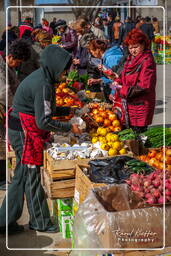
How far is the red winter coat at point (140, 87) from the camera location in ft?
16.8

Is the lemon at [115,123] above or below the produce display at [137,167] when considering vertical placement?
above

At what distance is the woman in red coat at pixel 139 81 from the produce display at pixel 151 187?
2.12m

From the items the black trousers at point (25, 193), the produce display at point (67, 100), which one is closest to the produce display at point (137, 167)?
the black trousers at point (25, 193)

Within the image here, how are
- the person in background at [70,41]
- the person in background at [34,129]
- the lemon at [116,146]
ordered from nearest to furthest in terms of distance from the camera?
1. the person in background at [34,129]
2. the lemon at [116,146]
3. the person in background at [70,41]

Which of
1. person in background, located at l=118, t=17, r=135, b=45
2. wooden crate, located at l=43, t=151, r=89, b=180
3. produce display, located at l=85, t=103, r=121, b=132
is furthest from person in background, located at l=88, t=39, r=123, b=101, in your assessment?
person in background, located at l=118, t=17, r=135, b=45

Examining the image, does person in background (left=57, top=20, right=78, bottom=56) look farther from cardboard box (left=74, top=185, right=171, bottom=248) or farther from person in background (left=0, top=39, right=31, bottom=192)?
cardboard box (left=74, top=185, right=171, bottom=248)

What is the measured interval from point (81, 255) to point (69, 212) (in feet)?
3.88

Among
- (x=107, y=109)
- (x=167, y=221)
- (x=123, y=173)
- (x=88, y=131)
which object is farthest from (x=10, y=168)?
(x=167, y=221)

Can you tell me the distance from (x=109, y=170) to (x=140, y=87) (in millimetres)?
1774

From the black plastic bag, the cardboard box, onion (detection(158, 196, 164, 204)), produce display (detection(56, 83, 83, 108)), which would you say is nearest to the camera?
the cardboard box

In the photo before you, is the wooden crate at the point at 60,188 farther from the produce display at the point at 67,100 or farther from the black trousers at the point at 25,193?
the produce display at the point at 67,100

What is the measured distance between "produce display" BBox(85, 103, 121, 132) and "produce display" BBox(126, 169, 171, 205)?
7.32ft

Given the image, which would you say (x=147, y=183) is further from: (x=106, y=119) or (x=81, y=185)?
Answer: (x=106, y=119)

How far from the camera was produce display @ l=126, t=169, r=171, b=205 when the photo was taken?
288cm
